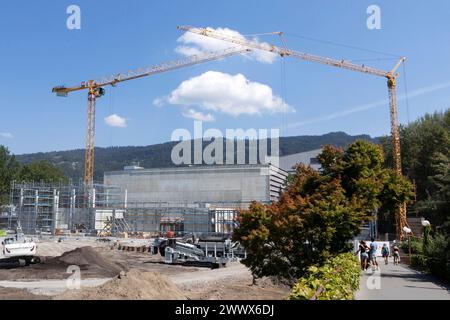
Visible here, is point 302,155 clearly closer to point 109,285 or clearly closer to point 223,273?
point 223,273

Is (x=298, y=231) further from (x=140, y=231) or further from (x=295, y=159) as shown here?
(x=295, y=159)

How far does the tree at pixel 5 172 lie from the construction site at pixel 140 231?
17.8 feet

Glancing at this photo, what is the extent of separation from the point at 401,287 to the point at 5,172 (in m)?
85.4

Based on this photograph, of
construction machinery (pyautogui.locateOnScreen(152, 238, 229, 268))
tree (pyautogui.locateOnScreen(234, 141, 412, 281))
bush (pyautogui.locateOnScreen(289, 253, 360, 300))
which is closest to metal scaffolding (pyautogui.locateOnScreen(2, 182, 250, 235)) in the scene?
construction machinery (pyautogui.locateOnScreen(152, 238, 229, 268))

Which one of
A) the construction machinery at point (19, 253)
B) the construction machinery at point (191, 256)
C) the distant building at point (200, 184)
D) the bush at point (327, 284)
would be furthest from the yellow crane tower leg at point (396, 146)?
the bush at point (327, 284)

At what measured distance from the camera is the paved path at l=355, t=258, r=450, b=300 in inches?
531

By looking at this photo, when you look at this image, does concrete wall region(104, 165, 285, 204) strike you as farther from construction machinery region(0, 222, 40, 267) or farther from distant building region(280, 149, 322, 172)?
construction machinery region(0, 222, 40, 267)

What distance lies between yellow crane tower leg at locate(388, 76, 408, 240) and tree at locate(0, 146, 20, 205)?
68768mm

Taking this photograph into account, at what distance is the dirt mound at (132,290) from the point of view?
13.6 m

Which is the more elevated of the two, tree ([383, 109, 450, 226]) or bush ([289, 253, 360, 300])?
tree ([383, 109, 450, 226])

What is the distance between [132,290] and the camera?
46.3 ft

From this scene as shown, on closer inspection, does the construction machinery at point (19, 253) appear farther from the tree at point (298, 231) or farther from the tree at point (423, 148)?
the tree at point (423, 148)
